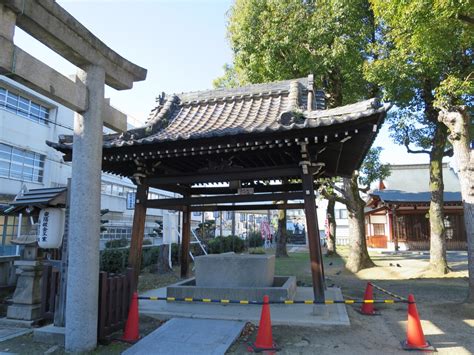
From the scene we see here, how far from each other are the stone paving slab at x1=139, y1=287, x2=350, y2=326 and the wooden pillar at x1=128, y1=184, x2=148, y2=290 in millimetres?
1006

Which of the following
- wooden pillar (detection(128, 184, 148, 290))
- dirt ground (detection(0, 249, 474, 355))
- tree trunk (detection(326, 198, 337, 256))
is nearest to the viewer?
dirt ground (detection(0, 249, 474, 355))

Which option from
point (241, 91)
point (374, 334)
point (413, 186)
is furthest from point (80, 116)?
point (413, 186)

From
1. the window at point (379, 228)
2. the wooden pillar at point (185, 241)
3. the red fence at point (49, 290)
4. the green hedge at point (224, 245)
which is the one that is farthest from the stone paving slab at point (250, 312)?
the window at point (379, 228)

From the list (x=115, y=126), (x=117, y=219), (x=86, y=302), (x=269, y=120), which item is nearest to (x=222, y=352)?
(x=86, y=302)

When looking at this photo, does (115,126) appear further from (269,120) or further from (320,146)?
(320,146)

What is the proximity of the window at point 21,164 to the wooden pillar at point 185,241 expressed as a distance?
14076mm

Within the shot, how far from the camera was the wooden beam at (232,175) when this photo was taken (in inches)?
306

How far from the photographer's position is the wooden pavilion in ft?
22.0

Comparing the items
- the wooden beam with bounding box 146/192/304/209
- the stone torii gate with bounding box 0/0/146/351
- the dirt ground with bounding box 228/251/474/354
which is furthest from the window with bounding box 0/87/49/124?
the dirt ground with bounding box 228/251/474/354

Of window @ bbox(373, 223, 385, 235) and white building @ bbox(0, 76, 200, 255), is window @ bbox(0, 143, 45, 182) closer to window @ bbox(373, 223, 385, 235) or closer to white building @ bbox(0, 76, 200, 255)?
white building @ bbox(0, 76, 200, 255)

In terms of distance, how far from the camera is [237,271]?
8531 mm

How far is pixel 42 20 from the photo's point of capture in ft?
15.6

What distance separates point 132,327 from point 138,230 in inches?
111

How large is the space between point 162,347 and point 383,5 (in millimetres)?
10059
